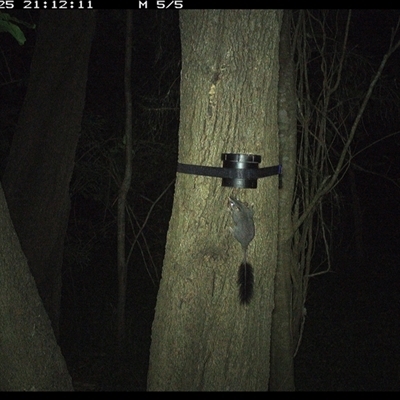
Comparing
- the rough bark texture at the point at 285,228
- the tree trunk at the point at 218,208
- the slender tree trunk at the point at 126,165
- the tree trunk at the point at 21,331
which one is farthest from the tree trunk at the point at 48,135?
the tree trunk at the point at 218,208

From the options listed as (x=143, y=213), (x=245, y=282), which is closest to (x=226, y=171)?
(x=245, y=282)

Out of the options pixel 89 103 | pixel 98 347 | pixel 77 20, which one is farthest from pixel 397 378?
pixel 89 103

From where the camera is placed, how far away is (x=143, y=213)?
13.9 metres

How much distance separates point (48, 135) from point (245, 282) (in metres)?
4.98

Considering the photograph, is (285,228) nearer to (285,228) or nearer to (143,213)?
(285,228)

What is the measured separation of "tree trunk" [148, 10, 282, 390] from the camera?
9.45ft

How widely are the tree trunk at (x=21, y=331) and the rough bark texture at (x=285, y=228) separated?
167 centimetres

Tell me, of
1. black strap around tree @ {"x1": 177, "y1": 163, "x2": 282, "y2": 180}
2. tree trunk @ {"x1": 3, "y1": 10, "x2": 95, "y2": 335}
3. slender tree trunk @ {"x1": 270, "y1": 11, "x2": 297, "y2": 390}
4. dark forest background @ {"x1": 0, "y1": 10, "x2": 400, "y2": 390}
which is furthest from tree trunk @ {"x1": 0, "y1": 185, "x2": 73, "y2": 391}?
dark forest background @ {"x1": 0, "y1": 10, "x2": 400, "y2": 390}

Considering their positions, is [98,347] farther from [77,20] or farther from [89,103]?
[77,20]

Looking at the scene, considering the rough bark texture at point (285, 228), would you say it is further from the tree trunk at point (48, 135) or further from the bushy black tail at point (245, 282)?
the tree trunk at point (48, 135)

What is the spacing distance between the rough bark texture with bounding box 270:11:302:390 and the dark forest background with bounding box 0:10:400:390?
2.72 metres

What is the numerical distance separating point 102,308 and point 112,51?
5116 millimetres

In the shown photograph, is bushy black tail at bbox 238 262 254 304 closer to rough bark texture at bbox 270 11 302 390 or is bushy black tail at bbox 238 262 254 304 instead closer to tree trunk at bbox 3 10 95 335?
rough bark texture at bbox 270 11 302 390

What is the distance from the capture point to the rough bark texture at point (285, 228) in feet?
15.1
